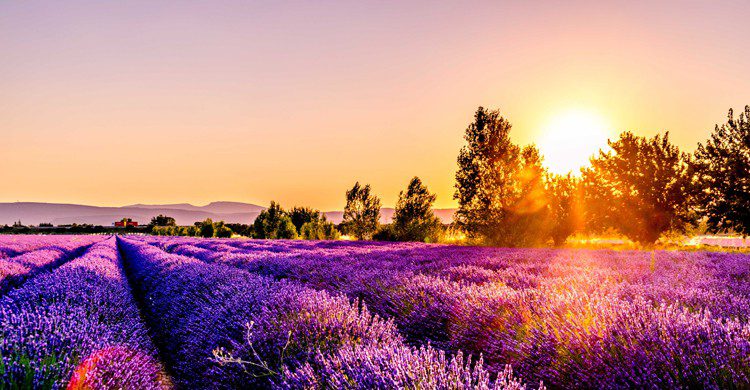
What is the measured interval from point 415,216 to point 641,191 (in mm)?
16989

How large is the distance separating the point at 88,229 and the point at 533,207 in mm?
89220

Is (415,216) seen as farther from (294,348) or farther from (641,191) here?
(294,348)

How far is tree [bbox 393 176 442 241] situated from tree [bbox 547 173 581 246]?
8.47 meters

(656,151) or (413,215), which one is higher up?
(656,151)

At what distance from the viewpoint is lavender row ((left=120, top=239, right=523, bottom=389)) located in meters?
1.54

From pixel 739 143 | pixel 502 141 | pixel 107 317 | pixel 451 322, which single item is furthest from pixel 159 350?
pixel 739 143

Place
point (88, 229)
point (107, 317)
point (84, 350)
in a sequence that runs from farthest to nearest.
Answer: point (88, 229) < point (107, 317) < point (84, 350)

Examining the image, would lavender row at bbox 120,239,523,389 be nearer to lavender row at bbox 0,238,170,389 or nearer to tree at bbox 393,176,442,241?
lavender row at bbox 0,238,170,389

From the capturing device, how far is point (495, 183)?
22.4m

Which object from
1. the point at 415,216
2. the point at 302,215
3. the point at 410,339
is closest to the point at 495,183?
the point at 415,216

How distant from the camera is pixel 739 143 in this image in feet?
70.4

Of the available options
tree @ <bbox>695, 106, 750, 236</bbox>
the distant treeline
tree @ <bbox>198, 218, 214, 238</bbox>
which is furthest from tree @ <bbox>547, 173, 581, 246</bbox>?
tree @ <bbox>198, 218, 214, 238</bbox>

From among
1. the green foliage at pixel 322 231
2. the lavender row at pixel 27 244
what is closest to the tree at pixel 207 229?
the green foliage at pixel 322 231

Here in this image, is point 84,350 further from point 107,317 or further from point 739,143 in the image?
point 739,143
